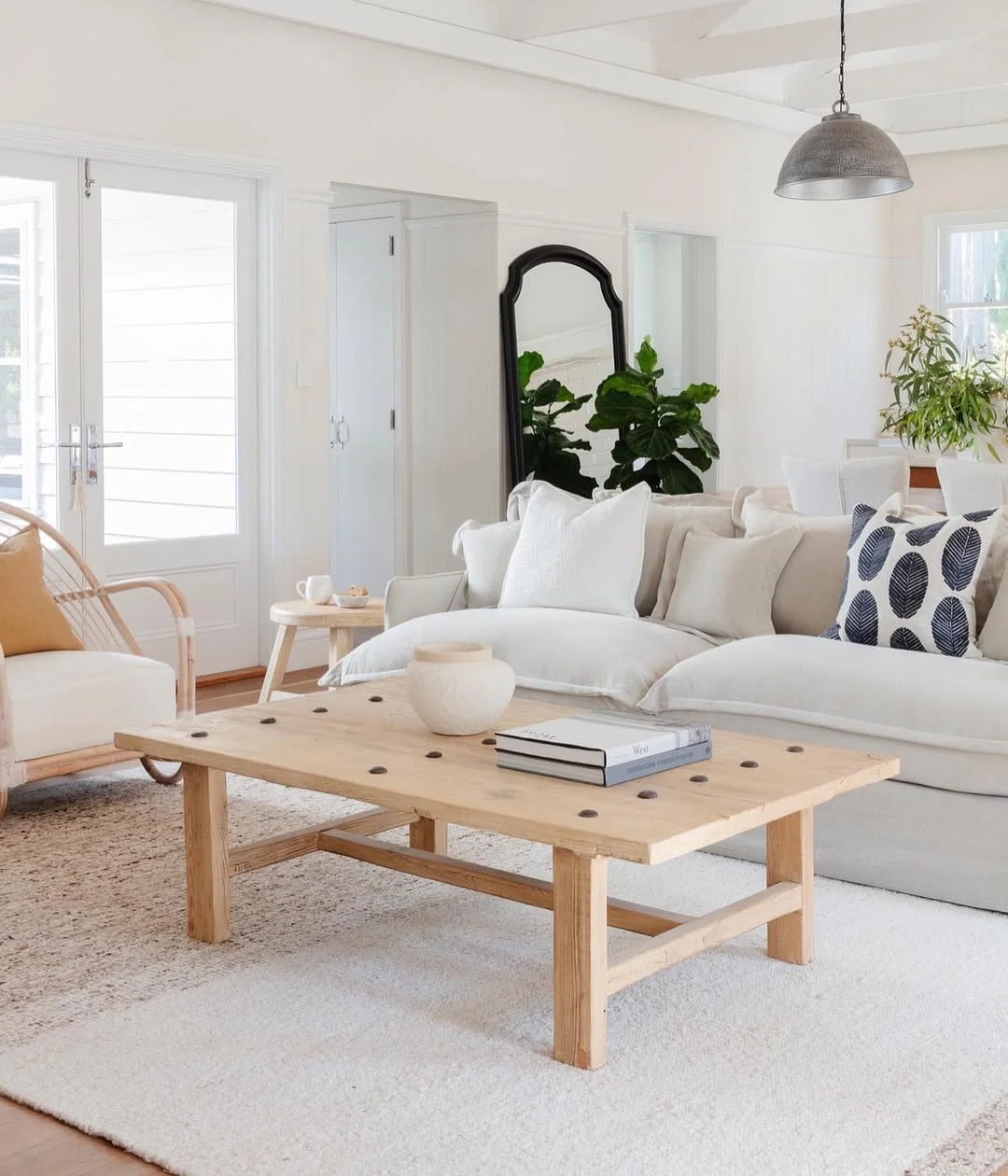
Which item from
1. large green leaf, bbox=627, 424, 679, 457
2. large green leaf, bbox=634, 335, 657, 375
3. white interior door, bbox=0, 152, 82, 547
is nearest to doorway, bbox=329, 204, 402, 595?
large green leaf, bbox=627, 424, 679, 457

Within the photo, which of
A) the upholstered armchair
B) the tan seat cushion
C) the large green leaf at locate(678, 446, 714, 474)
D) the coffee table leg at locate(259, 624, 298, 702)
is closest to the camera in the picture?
the upholstered armchair

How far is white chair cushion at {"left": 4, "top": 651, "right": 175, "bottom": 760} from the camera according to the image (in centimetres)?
401

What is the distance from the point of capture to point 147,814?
415 cm

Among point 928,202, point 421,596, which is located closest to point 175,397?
point 421,596

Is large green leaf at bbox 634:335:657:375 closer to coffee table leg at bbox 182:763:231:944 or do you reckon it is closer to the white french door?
the white french door

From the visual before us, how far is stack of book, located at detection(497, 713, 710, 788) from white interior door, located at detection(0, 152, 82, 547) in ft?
10.5

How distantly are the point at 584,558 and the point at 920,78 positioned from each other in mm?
4992

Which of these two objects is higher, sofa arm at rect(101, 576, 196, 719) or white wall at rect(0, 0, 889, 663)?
white wall at rect(0, 0, 889, 663)

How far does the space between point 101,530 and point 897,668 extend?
10.8ft

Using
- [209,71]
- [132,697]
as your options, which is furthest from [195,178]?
[132,697]

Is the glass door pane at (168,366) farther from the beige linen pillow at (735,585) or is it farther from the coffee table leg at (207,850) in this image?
the coffee table leg at (207,850)

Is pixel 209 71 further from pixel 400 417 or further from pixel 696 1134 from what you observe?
pixel 696 1134

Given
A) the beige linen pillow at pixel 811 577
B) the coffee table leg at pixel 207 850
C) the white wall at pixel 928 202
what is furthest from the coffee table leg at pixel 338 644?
the white wall at pixel 928 202

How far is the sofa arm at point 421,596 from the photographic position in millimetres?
4914
